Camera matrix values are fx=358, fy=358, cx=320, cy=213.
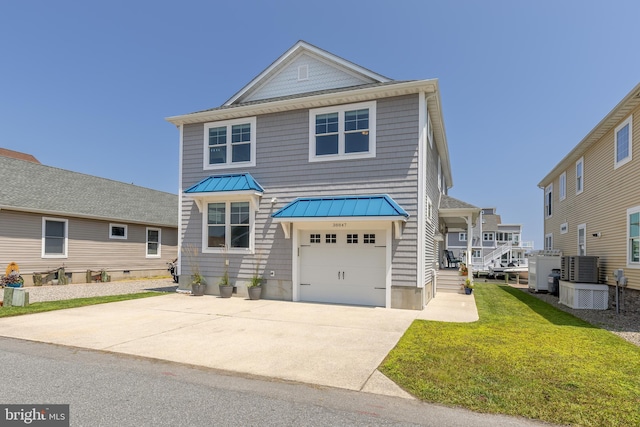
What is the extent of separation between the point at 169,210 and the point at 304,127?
15291 mm

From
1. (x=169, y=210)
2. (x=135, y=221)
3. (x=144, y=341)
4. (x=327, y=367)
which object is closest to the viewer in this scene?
(x=327, y=367)

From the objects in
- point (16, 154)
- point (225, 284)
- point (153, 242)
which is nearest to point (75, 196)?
point (153, 242)

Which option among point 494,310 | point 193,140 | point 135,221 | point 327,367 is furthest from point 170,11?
point 494,310

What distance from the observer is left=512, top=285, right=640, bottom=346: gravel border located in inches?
309

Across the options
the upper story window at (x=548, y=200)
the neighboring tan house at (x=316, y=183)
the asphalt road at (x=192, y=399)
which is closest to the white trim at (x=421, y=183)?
the neighboring tan house at (x=316, y=183)

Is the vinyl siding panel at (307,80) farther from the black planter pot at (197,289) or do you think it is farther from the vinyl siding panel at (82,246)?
the vinyl siding panel at (82,246)

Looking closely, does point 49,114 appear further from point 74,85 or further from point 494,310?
point 494,310

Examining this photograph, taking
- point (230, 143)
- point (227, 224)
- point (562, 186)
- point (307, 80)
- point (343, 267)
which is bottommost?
point (343, 267)

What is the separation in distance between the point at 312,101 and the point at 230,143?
3630 mm

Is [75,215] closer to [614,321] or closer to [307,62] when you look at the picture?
[307,62]

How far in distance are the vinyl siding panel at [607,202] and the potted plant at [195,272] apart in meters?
13.8

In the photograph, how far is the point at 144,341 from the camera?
6781 mm

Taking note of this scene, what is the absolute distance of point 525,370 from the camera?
5.11 meters

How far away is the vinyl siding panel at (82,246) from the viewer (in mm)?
15000
